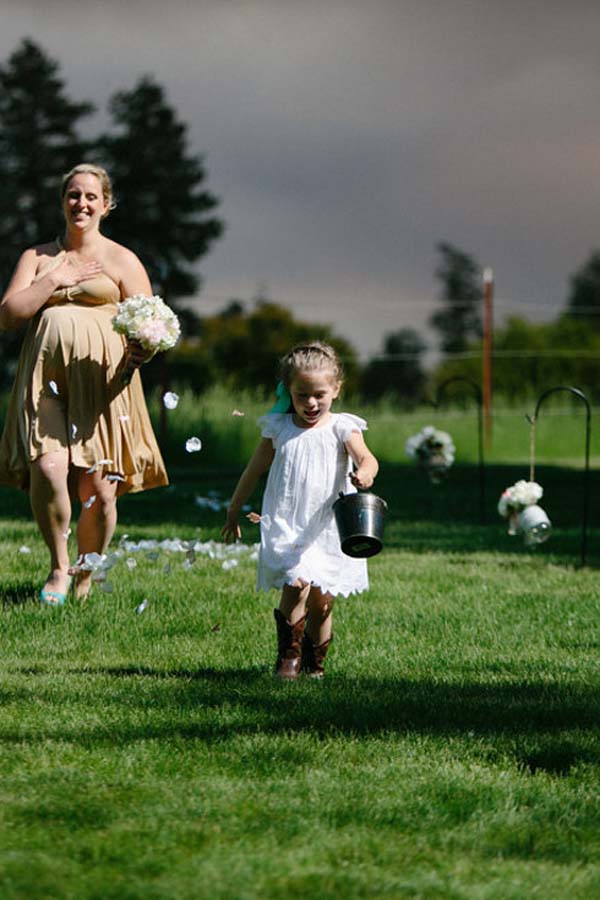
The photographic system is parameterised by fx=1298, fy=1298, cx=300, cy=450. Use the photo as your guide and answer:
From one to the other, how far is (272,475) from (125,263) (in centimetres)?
179

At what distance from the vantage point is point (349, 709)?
4379 millimetres

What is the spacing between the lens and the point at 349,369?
33.4 metres

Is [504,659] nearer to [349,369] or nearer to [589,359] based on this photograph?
[349,369]

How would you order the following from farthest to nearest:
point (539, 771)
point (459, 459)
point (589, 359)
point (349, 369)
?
1. point (589, 359)
2. point (349, 369)
3. point (459, 459)
4. point (539, 771)

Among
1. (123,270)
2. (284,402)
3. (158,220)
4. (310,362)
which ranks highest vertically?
(158,220)

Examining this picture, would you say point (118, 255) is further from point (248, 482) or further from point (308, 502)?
point (308, 502)

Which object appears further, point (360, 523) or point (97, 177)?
point (97, 177)

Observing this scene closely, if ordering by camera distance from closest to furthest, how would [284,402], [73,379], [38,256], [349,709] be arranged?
1. [349,709]
2. [284,402]
3. [73,379]
4. [38,256]

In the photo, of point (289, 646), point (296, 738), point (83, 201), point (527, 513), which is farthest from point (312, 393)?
point (527, 513)

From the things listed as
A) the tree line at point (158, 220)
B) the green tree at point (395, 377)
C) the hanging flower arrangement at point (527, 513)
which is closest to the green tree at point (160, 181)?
the tree line at point (158, 220)

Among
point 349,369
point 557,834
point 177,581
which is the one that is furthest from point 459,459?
point 557,834

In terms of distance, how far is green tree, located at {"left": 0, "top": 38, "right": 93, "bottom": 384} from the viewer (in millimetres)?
39688

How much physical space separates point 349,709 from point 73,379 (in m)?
2.42

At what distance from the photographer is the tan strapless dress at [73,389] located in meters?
6.08
